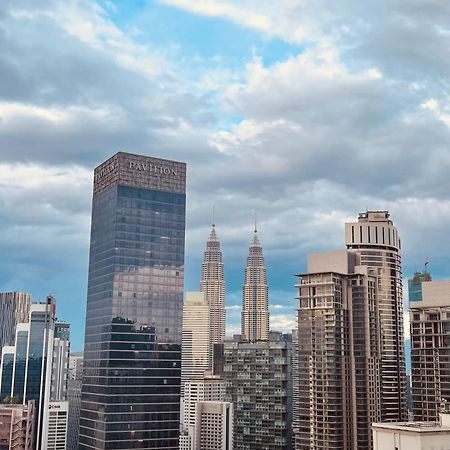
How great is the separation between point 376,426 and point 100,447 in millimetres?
106394

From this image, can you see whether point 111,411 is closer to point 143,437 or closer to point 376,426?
point 143,437

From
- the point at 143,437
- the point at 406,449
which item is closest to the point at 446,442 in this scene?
the point at 406,449

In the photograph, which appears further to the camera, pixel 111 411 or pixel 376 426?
pixel 111 411

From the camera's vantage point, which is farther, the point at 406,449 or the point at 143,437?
the point at 143,437

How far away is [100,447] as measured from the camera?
Answer: 642ft

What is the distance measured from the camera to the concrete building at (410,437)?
10712 centimetres

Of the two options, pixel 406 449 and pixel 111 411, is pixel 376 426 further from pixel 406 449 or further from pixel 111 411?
pixel 111 411

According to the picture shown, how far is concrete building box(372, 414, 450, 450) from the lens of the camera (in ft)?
351

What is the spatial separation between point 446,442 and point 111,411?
11357 centimetres

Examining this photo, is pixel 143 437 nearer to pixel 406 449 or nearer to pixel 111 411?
pixel 111 411

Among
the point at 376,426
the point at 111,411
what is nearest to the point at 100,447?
the point at 111,411

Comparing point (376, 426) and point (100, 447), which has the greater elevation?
point (376, 426)

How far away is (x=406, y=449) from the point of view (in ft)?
355

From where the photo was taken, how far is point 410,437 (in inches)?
4257
